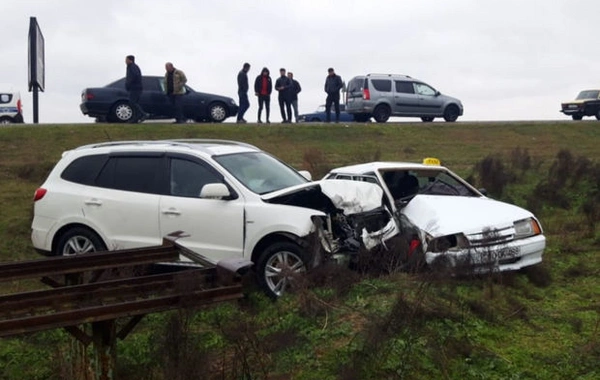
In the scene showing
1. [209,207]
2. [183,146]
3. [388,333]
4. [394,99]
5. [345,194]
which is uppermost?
[394,99]

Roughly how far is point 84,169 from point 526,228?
5061mm

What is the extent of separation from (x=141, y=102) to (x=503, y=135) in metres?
10.1

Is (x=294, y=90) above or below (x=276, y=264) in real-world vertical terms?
above

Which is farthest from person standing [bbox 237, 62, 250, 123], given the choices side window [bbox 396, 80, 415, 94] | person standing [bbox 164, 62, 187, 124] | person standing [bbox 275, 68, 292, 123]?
side window [bbox 396, 80, 415, 94]

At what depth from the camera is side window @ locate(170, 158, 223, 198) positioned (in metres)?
8.29

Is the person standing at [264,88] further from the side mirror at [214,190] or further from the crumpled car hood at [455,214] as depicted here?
the side mirror at [214,190]

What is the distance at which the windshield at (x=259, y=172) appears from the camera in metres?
8.27

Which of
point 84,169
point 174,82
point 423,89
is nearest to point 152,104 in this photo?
point 174,82

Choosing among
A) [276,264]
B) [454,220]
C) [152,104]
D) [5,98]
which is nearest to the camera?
[276,264]

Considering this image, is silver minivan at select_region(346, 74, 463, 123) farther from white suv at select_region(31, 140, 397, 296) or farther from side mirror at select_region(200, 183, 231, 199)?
side mirror at select_region(200, 183, 231, 199)

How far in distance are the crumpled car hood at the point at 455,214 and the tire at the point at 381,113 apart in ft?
50.4

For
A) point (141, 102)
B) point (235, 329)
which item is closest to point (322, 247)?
point (235, 329)

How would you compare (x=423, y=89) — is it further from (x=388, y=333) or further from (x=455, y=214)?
(x=388, y=333)

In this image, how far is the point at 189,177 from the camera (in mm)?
8438
